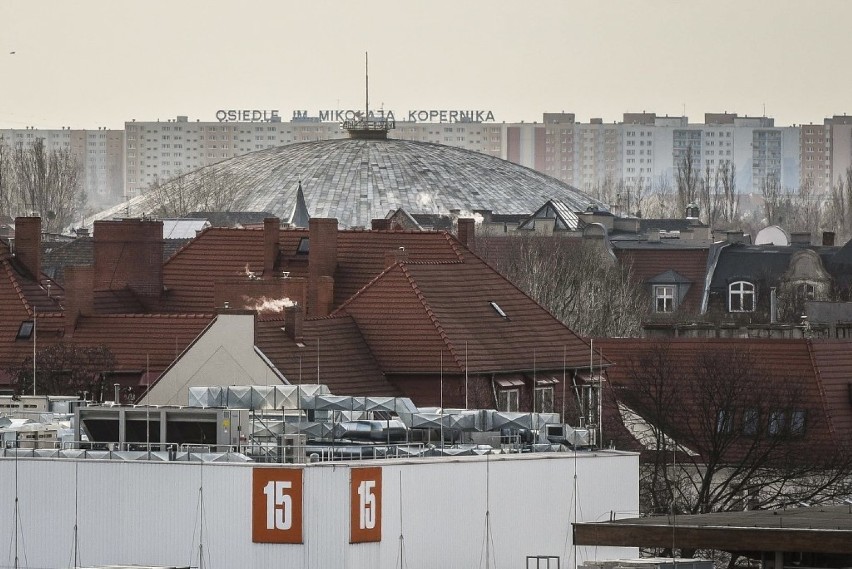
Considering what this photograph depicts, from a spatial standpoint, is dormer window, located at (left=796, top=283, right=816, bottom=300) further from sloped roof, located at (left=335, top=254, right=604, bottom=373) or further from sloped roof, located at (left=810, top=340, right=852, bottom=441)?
sloped roof, located at (left=335, top=254, right=604, bottom=373)

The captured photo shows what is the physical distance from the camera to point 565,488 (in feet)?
155

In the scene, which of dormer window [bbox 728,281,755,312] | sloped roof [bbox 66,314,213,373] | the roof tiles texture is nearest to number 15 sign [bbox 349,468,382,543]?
sloped roof [bbox 66,314,213,373]

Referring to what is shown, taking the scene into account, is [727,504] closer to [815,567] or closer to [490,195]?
[815,567]

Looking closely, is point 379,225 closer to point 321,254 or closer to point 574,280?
point 574,280

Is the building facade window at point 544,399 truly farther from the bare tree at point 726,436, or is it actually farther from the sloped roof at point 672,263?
the sloped roof at point 672,263

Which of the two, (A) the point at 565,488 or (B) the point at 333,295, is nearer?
(A) the point at 565,488

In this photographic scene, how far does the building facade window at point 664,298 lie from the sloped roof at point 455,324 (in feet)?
145

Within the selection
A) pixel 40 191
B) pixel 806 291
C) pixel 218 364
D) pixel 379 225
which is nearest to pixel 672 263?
pixel 806 291

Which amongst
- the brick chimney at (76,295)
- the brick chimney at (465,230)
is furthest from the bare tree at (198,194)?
the brick chimney at (76,295)

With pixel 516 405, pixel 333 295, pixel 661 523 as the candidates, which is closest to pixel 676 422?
pixel 516 405

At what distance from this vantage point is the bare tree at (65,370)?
61.4 m

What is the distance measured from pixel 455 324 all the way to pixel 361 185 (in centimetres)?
11502

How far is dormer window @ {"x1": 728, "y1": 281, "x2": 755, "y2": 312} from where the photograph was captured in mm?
109312

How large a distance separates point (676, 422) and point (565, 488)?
15590mm
